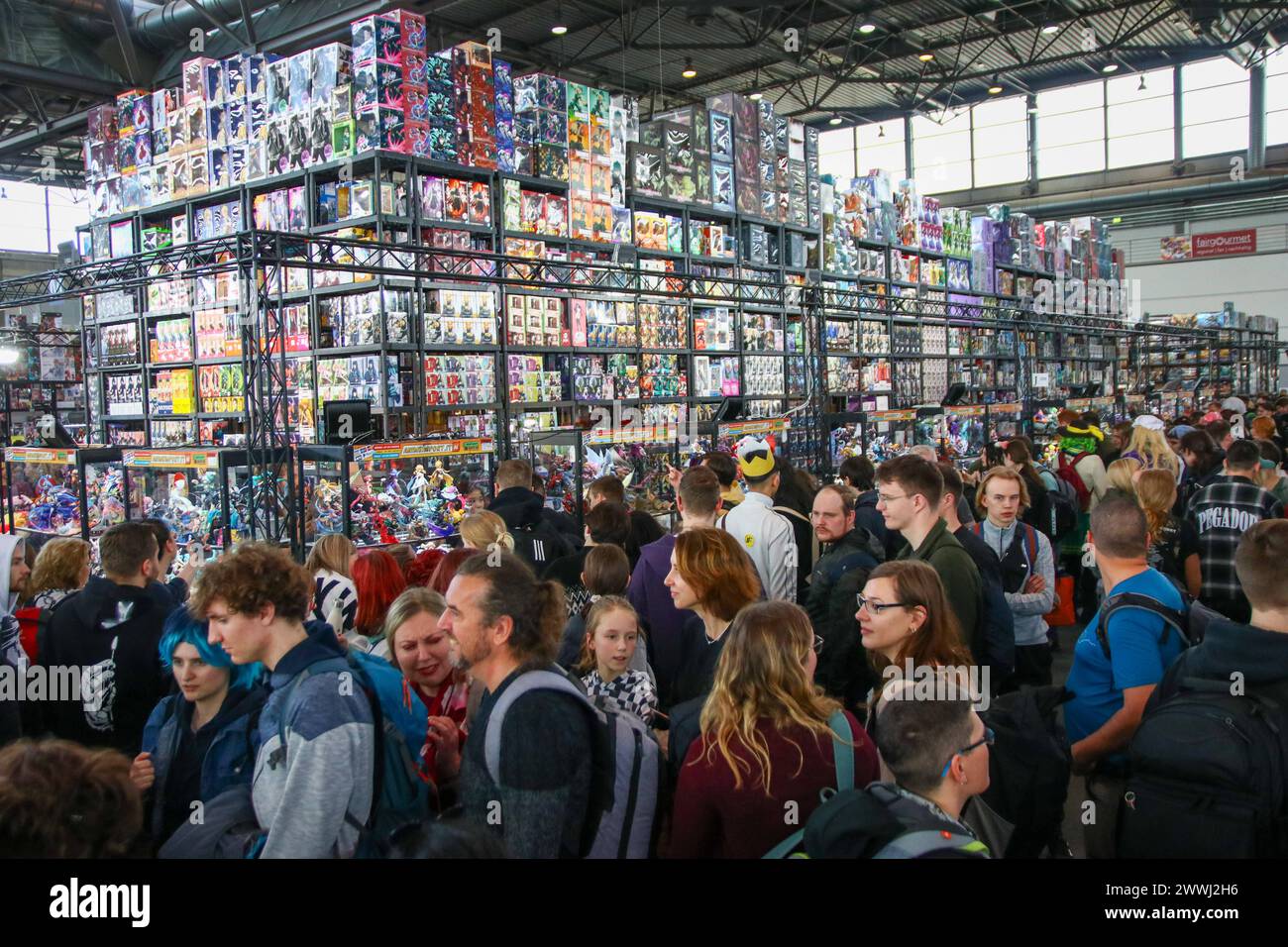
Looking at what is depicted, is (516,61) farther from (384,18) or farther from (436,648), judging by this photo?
(436,648)

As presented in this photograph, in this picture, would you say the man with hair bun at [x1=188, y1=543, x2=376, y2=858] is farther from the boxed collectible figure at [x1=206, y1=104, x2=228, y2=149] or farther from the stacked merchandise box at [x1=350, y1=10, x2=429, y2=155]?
the boxed collectible figure at [x1=206, y1=104, x2=228, y2=149]

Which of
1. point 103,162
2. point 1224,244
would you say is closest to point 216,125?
point 103,162

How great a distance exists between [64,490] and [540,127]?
5064 millimetres

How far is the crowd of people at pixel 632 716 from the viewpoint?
6.48ft

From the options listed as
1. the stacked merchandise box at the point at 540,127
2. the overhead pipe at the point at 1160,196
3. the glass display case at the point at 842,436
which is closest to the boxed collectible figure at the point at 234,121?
the stacked merchandise box at the point at 540,127

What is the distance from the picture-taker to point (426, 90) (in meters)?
8.21

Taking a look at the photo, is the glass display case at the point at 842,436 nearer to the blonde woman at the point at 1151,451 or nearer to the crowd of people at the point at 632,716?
the blonde woman at the point at 1151,451

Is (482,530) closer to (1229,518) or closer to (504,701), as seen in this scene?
(504,701)

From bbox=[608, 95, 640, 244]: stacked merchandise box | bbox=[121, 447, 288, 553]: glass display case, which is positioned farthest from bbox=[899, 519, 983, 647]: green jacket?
bbox=[608, 95, 640, 244]: stacked merchandise box

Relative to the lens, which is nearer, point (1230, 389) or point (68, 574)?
point (68, 574)

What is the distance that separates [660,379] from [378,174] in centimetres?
386

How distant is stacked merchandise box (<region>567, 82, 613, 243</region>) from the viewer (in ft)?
31.4

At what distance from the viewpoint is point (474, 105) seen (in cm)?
866
